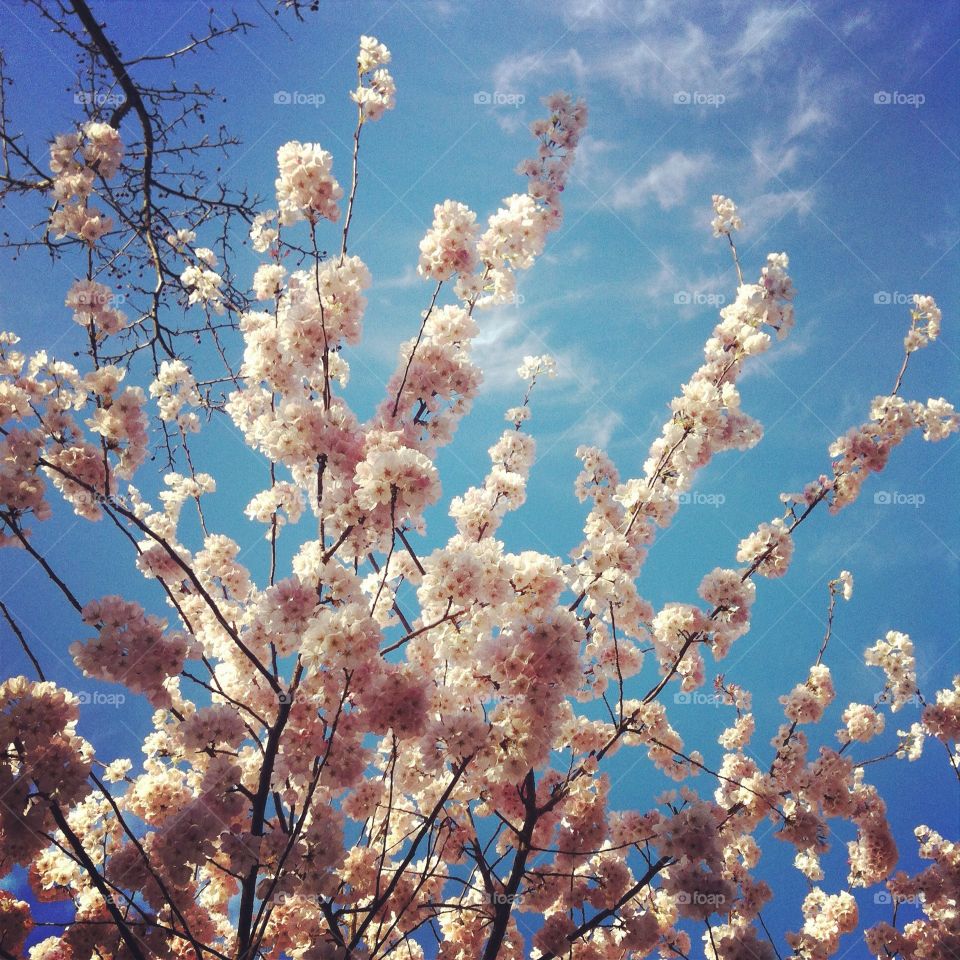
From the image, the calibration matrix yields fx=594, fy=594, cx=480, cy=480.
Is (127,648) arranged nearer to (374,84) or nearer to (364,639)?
(364,639)

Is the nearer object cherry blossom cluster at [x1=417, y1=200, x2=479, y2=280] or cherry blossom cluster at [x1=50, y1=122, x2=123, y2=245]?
cherry blossom cluster at [x1=50, y1=122, x2=123, y2=245]

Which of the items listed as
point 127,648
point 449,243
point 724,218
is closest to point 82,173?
point 449,243

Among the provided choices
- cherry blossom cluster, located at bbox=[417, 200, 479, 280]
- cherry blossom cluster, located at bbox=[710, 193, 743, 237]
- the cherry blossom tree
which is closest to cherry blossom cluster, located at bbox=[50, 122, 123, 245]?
the cherry blossom tree

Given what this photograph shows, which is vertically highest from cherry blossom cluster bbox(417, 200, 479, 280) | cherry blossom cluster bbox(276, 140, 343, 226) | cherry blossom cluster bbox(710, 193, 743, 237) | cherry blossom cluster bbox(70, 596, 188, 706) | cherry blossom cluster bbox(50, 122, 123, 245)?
cherry blossom cluster bbox(710, 193, 743, 237)

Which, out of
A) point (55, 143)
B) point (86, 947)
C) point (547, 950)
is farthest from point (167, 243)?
point (547, 950)

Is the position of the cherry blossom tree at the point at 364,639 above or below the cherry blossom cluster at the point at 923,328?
below

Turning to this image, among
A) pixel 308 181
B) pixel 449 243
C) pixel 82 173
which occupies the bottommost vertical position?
pixel 82 173

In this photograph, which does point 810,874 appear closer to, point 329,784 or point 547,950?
point 547,950

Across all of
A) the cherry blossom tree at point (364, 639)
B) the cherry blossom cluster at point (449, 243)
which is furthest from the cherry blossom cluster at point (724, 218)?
the cherry blossom cluster at point (449, 243)

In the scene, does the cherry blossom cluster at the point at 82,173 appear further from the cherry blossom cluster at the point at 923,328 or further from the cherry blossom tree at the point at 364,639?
the cherry blossom cluster at the point at 923,328

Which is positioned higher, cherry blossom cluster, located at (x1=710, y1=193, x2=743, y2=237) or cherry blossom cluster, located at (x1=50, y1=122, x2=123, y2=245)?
cherry blossom cluster, located at (x1=710, y1=193, x2=743, y2=237)

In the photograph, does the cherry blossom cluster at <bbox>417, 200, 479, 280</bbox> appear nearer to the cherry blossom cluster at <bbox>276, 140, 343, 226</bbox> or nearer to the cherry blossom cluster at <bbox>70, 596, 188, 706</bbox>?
the cherry blossom cluster at <bbox>276, 140, 343, 226</bbox>

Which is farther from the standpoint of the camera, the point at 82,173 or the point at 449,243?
the point at 449,243

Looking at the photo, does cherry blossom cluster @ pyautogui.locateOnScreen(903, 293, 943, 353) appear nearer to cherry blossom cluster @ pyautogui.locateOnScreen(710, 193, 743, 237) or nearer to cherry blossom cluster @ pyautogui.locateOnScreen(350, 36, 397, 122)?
cherry blossom cluster @ pyautogui.locateOnScreen(710, 193, 743, 237)
